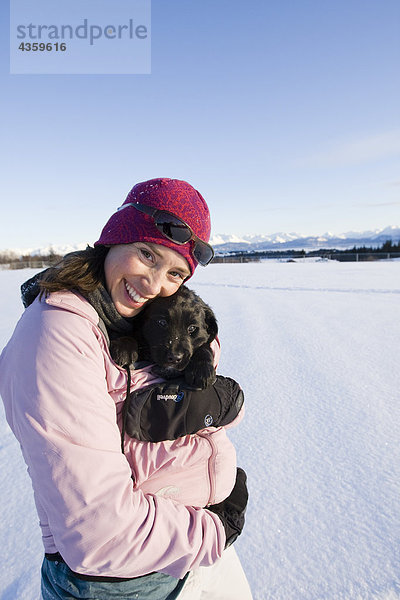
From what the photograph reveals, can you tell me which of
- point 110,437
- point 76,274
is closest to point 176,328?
point 76,274

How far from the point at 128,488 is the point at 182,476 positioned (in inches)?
11.8

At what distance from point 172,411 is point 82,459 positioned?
356 mm

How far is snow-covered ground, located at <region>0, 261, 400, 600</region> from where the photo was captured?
5.53 ft

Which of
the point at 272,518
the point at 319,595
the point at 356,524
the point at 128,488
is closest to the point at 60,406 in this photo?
the point at 128,488

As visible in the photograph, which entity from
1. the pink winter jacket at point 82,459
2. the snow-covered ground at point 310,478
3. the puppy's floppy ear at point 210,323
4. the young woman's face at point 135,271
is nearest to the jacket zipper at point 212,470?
the pink winter jacket at point 82,459

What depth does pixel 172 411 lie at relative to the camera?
45.2 inches

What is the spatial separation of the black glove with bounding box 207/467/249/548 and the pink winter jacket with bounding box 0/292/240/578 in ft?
0.52

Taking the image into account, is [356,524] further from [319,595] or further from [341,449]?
[341,449]

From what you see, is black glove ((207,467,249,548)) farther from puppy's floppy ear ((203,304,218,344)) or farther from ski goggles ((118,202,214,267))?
ski goggles ((118,202,214,267))

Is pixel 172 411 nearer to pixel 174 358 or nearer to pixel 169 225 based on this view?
pixel 174 358

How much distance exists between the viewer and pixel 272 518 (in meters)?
1.99

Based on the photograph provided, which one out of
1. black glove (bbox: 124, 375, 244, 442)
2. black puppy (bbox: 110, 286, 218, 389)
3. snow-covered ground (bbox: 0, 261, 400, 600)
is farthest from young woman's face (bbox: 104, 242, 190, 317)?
snow-covered ground (bbox: 0, 261, 400, 600)

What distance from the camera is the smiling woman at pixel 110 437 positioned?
845 millimetres

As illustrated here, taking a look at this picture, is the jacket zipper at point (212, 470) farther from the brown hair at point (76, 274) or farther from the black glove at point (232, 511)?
the brown hair at point (76, 274)
